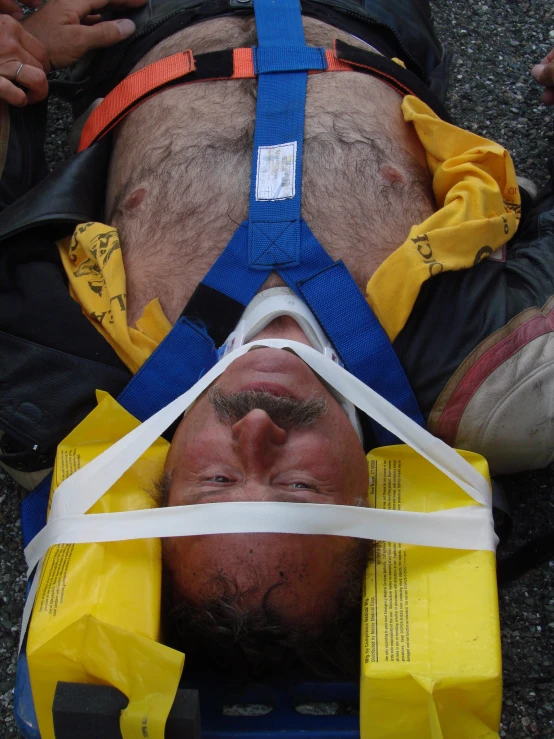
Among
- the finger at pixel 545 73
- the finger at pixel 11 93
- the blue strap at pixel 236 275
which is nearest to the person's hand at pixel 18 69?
the finger at pixel 11 93

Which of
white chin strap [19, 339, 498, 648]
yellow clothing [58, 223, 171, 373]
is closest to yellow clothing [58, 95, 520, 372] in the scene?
A: yellow clothing [58, 223, 171, 373]

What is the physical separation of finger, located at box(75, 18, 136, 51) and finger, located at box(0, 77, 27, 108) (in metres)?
0.25

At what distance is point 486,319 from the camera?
5.08 feet

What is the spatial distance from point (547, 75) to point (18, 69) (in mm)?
1356

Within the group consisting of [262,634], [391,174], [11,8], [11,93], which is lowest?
[262,634]

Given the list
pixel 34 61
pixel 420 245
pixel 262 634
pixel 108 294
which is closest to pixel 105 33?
pixel 34 61

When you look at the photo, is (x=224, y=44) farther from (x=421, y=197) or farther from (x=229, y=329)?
(x=229, y=329)

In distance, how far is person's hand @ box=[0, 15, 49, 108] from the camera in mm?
1812

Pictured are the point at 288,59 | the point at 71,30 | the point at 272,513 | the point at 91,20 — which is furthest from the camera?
the point at 91,20

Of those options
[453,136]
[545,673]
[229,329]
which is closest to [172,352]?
[229,329]

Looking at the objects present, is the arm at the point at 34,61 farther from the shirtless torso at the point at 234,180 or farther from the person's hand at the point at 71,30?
the shirtless torso at the point at 234,180

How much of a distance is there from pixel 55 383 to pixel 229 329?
360 millimetres

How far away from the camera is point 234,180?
1593 millimetres

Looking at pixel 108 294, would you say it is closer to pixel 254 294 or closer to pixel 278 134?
pixel 254 294
